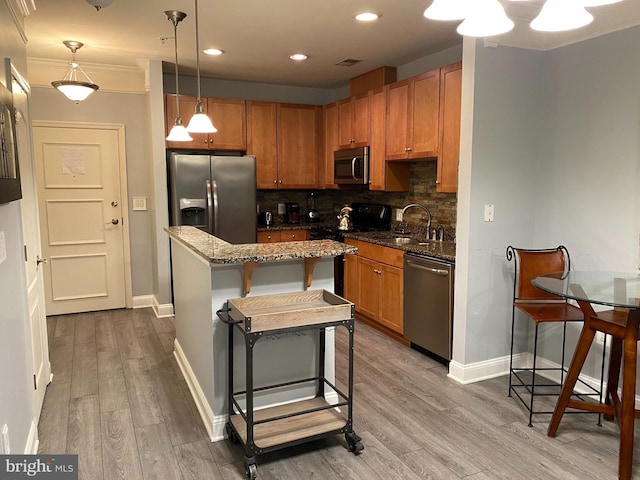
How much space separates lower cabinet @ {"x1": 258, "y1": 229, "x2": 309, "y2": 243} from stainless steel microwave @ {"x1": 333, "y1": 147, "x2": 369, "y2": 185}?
0.70 m

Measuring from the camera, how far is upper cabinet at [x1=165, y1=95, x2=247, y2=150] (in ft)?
16.4

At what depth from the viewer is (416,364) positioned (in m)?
3.67

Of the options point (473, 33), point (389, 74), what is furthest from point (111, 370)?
point (389, 74)

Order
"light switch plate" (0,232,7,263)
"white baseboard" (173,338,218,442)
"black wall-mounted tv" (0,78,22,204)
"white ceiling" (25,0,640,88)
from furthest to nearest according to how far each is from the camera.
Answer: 1. "white ceiling" (25,0,640,88)
2. "white baseboard" (173,338,218,442)
3. "light switch plate" (0,232,7,263)
4. "black wall-mounted tv" (0,78,22,204)

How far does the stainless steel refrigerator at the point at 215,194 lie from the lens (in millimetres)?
4723

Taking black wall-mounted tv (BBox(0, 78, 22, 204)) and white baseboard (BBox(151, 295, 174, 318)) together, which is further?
white baseboard (BBox(151, 295, 174, 318))

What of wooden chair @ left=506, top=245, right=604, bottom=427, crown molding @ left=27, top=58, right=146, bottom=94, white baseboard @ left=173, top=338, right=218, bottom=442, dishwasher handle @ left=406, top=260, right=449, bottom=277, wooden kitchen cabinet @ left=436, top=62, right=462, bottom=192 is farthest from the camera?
crown molding @ left=27, top=58, right=146, bottom=94

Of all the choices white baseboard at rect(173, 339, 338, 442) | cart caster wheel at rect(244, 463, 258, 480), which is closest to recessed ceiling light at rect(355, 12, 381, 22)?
white baseboard at rect(173, 339, 338, 442)

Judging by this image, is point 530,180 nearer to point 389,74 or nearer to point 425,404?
point 425,404

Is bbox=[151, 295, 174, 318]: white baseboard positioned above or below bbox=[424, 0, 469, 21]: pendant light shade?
below

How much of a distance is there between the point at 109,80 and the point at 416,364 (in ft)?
13.2

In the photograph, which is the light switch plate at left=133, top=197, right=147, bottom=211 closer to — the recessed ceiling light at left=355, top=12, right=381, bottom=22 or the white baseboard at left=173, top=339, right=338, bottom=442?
the white baseboard at left=173, top=339, right=338, bottom=442

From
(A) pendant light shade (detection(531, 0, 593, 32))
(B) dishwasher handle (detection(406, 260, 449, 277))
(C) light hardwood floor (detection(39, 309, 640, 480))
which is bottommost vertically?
(C) light hardwood floor (detection(39, 309, 640, 480))

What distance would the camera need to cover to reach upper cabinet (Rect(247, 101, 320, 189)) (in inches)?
214
